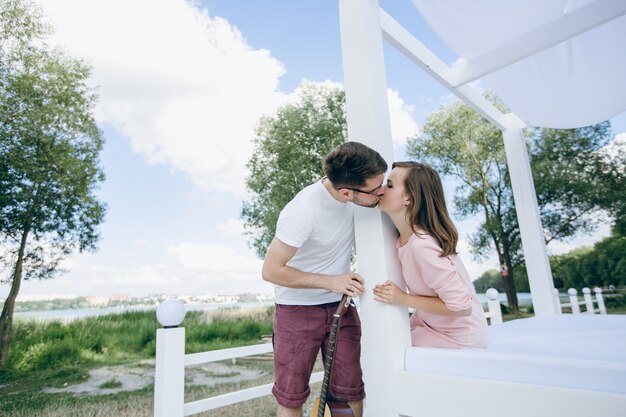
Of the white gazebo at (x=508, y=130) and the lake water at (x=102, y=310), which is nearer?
the white gazebo at (x=508, y=130)

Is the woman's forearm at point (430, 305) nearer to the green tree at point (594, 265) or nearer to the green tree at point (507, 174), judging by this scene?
the green tree at point (594, 265)

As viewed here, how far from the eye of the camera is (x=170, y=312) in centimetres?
133

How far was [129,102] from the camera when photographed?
24.9ft

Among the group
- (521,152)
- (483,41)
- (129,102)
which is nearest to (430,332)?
(483,41)

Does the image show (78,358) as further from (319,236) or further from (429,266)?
(429,266)

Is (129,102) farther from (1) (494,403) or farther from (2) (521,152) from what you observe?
(1) (494,403)

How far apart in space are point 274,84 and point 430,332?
8.47 m

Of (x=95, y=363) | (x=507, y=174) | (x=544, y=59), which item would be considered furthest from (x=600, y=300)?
(x=95, y=363)

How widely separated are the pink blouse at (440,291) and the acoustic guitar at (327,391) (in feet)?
0.80

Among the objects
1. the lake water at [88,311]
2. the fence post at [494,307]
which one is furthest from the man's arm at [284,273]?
the lake water at [88,311]

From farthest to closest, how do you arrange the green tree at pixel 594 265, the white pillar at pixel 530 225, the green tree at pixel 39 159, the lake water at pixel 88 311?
the green tree at pixel 594 265 → the lake water at pixel 88 311 → the green tree at pixel 39 159 → the white pillar at pixel 530 225

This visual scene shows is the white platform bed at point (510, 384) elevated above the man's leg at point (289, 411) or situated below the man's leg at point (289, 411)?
above

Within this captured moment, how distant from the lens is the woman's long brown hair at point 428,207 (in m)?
1.17

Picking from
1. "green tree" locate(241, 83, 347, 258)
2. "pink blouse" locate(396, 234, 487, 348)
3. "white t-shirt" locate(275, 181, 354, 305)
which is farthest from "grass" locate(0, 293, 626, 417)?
"pink blouse" locate(396, 234, 487, 348)
